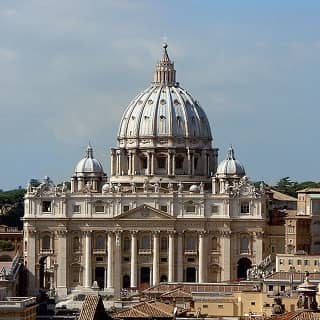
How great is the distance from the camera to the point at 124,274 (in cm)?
16600

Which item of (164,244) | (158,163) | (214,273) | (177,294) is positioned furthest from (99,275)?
(177,294)

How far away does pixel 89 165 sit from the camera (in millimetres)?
182625

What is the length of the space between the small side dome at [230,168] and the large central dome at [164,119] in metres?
7.16

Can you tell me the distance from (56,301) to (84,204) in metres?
23.1

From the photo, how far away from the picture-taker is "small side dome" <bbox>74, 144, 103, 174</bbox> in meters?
182

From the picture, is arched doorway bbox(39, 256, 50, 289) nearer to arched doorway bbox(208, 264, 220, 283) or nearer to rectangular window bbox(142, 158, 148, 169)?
arched doorway bbox(208, 264, 220, 283)

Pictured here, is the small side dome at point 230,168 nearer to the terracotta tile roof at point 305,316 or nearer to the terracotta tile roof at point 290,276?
the terracotta tile roof at point 290,276

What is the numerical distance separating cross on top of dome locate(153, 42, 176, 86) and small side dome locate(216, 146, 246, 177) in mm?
15705

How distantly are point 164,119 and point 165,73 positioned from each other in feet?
26.6

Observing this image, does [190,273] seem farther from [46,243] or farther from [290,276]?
[290,276]

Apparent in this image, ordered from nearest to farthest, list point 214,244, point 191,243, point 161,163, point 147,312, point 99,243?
point 147,312 < point 214,244 < point 191,243 < point 99,243 < point 161,163

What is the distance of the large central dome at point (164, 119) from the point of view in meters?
186

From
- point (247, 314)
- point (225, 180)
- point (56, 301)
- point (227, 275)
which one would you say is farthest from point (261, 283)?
point (225, 180)

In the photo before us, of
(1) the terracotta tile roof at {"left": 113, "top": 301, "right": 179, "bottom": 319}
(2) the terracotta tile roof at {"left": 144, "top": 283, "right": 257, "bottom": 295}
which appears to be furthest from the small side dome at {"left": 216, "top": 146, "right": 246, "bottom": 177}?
(1) the terracotta tile roof at {"left": 113, "top": 301, "right": 179, "bottom": 319}
